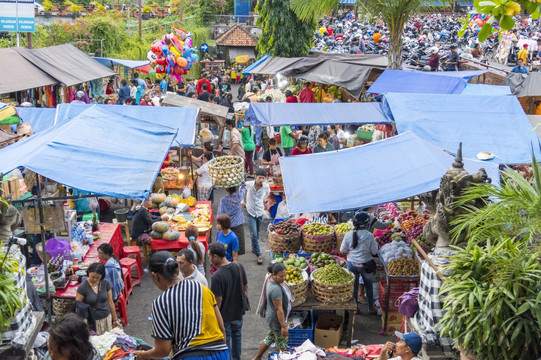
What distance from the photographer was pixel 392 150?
308 inches

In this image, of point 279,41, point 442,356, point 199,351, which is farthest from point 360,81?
point 199,351

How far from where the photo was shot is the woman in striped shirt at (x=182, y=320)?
3.98m

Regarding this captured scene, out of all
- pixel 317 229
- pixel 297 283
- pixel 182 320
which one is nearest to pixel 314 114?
pixel 317 229

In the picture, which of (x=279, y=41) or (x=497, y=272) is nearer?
(x=497, y=272)

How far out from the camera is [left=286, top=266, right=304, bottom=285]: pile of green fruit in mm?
6859

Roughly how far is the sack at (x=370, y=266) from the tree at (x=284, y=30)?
12.6 metres

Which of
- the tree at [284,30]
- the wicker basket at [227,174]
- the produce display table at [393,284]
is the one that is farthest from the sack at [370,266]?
the tree at [284,30]

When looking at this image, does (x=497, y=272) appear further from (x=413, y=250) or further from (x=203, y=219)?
(x=203, y=219)

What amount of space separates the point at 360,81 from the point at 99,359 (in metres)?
10.5

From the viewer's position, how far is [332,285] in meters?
6.74

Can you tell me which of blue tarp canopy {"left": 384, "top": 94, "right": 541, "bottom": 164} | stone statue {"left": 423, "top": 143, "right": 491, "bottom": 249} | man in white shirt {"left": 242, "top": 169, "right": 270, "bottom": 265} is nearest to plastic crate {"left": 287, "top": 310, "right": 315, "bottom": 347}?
stone statue {"left": 423, "top": 143, "right": 491, "bottom": 249}

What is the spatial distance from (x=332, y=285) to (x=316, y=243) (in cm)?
138

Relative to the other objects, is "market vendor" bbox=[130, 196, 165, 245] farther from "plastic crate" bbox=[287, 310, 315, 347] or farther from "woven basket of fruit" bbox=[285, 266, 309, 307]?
"plastic crate" bbox=[287, 310, 315, 347]

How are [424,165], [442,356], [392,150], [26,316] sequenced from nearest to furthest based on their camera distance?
[26,316] < [442,356] < [424,165] < [392,150]
